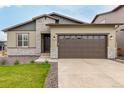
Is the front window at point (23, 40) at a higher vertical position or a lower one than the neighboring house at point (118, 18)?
lower

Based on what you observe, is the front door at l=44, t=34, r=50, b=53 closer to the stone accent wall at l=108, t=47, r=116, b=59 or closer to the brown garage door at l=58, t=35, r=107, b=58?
the brown garage door at l=58, t=35, r=107, b=58

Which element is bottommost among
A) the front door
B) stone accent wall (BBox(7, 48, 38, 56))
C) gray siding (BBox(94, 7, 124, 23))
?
stone accent wall (BBox(7, 48, 38, 56))

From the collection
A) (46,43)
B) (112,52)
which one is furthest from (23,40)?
(112,52)

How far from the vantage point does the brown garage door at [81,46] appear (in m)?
21.3

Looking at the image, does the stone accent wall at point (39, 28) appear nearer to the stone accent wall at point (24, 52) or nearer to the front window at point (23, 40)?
the stone accent wall at point (24, 52)

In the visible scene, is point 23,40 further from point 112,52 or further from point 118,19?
point 118,19

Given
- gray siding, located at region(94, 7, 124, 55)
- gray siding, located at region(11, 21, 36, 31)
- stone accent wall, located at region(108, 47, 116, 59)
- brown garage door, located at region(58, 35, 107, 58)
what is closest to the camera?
stone accent wall, located at region(108, 47, 116, 59)

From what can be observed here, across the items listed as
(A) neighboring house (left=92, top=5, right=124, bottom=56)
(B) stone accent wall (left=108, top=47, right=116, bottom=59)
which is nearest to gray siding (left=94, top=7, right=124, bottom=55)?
(A) neighboring house (left=92, top=5, right=124, bottom=56)

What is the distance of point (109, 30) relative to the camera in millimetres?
21094

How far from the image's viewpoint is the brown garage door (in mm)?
21266

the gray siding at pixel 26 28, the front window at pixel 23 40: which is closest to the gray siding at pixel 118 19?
the gray siding at pixel 26 28

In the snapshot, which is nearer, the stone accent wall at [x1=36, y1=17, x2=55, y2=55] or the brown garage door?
the brown garage door

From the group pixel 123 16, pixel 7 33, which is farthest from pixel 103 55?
pixel 7 33

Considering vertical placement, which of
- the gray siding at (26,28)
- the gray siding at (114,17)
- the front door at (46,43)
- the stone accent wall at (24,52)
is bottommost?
the stone accent wall at (24,52)
